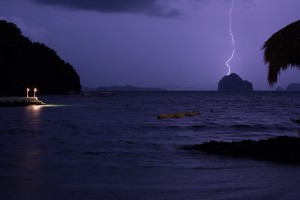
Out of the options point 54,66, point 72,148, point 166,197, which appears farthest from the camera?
point 54,66

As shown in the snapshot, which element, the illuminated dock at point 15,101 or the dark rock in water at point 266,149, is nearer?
the dark rock in water at point 266,149

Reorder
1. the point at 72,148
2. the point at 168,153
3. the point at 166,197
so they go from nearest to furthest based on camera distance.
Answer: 1. the point at 166,197
2. the point at 168,153
3. the point at 72,148

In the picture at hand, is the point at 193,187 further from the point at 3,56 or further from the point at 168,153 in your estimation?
the point at 3,56

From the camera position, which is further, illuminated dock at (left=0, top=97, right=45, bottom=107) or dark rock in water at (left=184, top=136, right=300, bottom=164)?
illuminated dock at (left=0, top=97, right=45, bottom=107)

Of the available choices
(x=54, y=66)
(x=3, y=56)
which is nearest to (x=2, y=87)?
(x=3, y=56)

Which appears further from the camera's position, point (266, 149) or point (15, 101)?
point (15, 101)

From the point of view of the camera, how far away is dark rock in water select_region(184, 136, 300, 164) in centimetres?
1608

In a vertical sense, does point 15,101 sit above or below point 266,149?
below

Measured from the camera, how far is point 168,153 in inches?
813

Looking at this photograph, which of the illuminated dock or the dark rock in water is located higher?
the dark rock in water

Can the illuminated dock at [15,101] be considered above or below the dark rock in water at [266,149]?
below

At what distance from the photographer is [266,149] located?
17469 mm

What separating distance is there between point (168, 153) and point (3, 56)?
11317cm

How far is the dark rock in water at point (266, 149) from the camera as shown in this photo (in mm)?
16078
